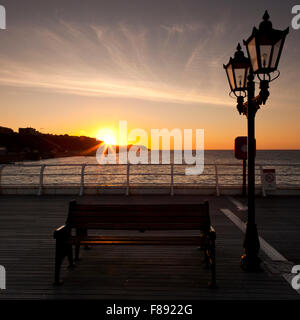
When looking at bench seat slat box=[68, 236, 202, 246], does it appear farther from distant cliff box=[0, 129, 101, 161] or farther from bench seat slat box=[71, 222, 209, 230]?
distant cliff box=[0, 129, 101, 161]

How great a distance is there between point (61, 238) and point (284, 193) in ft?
28.1

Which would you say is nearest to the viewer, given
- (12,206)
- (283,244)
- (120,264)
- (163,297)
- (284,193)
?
(163,297)

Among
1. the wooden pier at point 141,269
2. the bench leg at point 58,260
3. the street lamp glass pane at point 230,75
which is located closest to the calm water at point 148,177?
the wooden pier at point 141,269

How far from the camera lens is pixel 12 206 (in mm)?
7270

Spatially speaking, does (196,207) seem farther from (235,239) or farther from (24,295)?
(24,295)

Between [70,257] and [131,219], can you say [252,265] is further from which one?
[70,257]

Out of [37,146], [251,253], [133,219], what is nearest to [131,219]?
[133,219]

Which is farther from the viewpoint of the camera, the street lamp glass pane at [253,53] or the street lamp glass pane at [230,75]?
the street lamp glass pane at [230,75]

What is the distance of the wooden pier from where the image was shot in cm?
285

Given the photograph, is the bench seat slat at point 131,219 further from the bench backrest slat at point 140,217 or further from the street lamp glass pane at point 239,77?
the street lamp glass pane at point 239,77

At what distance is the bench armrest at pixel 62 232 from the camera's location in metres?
3.03

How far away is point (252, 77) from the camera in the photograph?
342 centimetres
